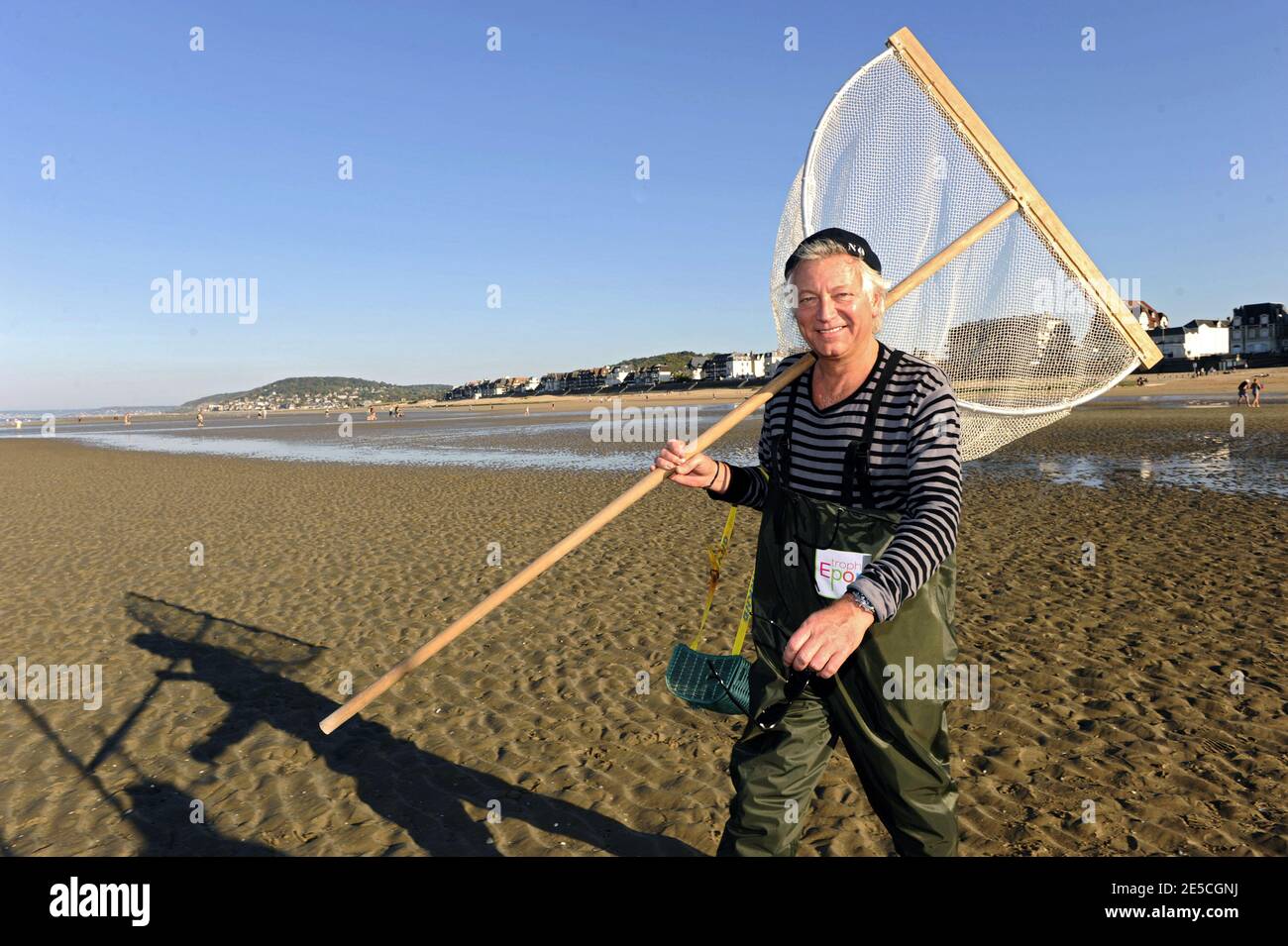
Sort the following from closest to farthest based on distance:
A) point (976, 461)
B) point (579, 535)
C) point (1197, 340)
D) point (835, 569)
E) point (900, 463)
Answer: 1. point (900, 463)
2. point (835, 569)
3. point (579, 535)
4. point (976, 461)
5. point (1197, 340)

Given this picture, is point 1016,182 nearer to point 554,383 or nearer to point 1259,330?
point 1259,330

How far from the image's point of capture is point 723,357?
149 meters

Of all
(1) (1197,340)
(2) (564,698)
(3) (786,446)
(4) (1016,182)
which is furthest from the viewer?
(1) (1197,340)

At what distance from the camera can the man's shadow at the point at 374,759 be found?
4.22m

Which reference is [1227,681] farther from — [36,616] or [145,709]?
[36,616]

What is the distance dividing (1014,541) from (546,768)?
8588 mm

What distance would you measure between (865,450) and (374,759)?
171 inches

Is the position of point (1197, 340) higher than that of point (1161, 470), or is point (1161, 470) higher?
point (1197, 340)

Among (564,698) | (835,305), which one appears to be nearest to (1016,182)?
(835,305)

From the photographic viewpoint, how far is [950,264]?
3.61 meters

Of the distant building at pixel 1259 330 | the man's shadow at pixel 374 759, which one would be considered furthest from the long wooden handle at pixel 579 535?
the distant building at pixel 1259 330

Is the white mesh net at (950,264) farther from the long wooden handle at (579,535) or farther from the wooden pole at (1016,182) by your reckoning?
the long wooden handle at (579,535)

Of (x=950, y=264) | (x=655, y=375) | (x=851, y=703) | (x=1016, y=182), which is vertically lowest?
(x=851, y=703)
